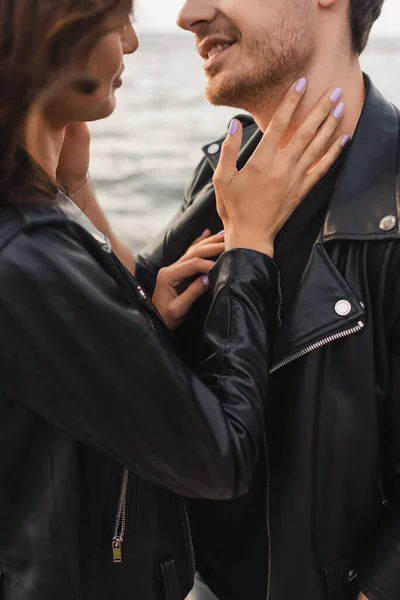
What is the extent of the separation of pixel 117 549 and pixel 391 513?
545 mm

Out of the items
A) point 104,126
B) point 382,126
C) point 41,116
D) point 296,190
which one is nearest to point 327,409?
point 296,190

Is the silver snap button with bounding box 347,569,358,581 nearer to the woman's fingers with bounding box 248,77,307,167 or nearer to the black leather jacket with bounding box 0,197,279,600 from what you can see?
the black leather jacket with bounding box 0,197,279,600

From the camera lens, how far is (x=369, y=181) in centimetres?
127

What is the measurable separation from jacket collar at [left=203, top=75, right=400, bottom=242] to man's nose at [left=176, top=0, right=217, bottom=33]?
42 cm

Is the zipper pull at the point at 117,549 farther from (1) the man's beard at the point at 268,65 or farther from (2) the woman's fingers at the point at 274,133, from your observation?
(1) the man's beard at the point at 268,65

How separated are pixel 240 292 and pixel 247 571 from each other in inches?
26.3

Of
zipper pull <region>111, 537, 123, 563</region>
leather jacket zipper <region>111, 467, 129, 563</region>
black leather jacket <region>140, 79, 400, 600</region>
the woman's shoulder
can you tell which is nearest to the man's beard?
black leather jacket <region>140, 79, 400, 600</region>

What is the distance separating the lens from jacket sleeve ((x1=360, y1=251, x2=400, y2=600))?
1204 millimetres

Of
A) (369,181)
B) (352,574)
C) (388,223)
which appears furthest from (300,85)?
(352,574)

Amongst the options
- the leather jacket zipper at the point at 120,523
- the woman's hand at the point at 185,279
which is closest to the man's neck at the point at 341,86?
the woman's hand at the point at 185,279

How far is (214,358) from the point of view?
44.4 inches

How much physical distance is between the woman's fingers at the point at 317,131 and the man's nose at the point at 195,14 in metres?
0.35

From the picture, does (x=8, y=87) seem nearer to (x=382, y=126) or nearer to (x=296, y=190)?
(x=296, y=190)

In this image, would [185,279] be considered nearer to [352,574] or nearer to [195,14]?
[195,14]
